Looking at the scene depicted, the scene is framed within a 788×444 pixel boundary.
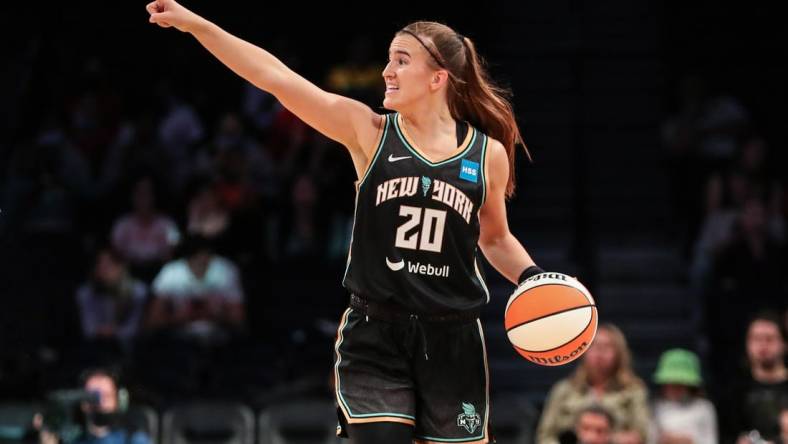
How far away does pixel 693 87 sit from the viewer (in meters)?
12.4

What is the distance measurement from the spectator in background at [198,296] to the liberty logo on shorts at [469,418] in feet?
18.3

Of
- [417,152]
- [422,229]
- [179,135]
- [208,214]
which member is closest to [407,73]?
[417,152]

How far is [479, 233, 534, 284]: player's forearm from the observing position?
512 centimetres

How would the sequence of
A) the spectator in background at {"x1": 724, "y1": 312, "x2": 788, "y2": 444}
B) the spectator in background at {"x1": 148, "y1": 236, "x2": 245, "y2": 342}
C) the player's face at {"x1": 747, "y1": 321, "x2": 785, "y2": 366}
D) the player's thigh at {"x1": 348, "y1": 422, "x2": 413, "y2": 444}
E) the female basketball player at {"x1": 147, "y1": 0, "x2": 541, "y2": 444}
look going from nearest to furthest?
the player's thigh at {"x1": 348, "y1": 422, "x2": 413, "y2": 444}, the female basketball player at {"x1": 147, "y1": 0, "x2": 541, "y2": 444}, the spectator in background at {"x1": 724, "y1": 312, "x2": 788, "y2": 444}, the player's face at {"x1": 747, "y1": 321, "x2": 785, "y2": 366}, the spectator in background at {"x1": 148, "y1": 236, "x2": 245, "y2": 342}

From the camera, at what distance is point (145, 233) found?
36.4ft

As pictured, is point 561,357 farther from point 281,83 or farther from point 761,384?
point 761,384

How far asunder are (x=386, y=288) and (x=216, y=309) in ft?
19.2

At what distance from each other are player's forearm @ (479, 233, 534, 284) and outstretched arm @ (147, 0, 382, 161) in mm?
646

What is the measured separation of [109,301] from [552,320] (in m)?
6.24

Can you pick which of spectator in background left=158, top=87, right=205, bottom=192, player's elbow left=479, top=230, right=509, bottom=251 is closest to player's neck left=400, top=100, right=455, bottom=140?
player's elbow left=479, top=230, right=509, bottom=251

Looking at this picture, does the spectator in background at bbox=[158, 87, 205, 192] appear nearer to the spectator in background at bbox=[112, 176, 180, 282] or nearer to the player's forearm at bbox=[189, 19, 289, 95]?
the spectator in background at bbox=[112, 176, 180, 282]

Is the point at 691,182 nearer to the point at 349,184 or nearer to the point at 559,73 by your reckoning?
the point at 559,73

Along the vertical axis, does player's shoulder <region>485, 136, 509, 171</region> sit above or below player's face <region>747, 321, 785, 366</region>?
above

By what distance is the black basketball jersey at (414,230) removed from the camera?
4.79m
